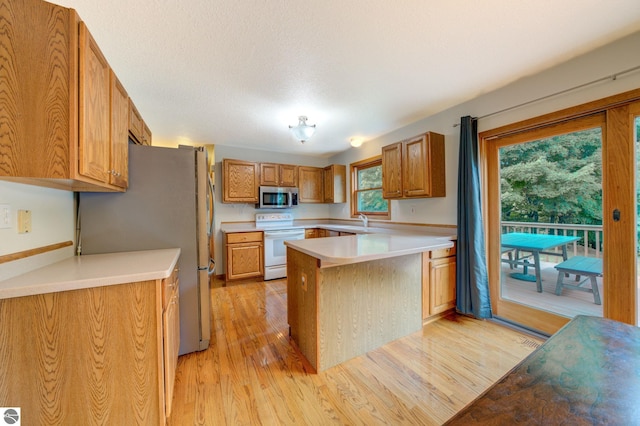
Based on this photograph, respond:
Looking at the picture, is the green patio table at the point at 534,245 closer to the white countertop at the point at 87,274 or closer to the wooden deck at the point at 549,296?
the wooden deck at the point at 549,296

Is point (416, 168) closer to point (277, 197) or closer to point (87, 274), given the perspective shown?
point (277, 197)

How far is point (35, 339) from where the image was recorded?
106cm

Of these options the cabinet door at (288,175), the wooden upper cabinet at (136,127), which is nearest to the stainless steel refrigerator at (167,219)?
the wooden upper cabinet at (136,127)

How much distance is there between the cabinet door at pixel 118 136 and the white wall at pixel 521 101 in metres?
2.76

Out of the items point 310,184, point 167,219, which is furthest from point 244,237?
point 167,219

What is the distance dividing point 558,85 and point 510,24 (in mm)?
932

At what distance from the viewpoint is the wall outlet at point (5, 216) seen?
114 centimetres

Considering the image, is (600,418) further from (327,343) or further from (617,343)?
(327,343)

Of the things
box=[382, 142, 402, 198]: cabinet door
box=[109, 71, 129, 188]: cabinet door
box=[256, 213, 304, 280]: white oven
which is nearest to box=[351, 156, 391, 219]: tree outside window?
box=[382, 142, 402, 198]: cabinet door

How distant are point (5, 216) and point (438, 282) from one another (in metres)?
3.18

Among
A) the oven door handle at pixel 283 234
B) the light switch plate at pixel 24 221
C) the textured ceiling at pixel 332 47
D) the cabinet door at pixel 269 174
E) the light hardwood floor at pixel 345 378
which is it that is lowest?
the light hardwood floor at pixel 345 378

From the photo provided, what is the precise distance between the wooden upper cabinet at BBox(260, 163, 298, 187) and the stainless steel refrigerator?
7.56 ft

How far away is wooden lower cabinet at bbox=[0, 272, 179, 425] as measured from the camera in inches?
41.3

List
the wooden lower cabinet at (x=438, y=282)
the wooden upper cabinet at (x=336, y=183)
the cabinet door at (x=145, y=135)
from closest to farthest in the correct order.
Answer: the wooden lower cabinet at (x=438, y=282), the cabinet door at (x=145, y=135), the wooden upper cabinet at (x=336, y=183)
